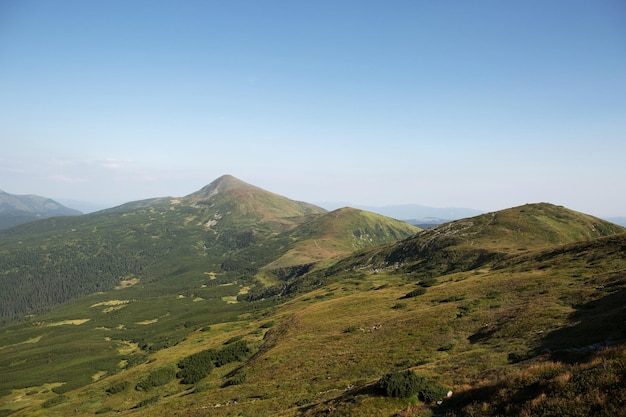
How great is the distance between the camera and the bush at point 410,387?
21359mm

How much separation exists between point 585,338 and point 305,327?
153ft

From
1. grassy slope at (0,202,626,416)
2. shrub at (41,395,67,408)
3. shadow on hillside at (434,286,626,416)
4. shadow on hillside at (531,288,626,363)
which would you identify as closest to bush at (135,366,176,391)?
grassy slope at (0,202,626,416)

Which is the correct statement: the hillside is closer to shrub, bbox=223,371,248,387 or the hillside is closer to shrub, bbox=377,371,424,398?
shrub, bbox=223,371,248,387

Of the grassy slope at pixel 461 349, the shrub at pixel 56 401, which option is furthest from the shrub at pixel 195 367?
the shrub at pixel 56 401

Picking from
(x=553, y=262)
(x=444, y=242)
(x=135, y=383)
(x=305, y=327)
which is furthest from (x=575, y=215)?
(x=135, y=383)

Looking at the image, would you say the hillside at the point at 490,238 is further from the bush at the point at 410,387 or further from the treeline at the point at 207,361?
the bush at the point at 410,387

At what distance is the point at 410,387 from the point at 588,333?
51.7 ft

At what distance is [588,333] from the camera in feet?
83.8

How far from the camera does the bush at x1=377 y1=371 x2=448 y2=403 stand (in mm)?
21359

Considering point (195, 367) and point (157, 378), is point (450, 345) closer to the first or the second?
point (195, 367)

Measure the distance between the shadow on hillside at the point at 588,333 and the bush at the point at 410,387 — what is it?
841cm

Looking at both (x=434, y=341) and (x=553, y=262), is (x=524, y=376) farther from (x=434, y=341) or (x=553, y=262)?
(x=553, y=262)

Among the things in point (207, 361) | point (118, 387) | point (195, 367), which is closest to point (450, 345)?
point (207, 361)

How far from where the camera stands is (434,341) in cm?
3772
